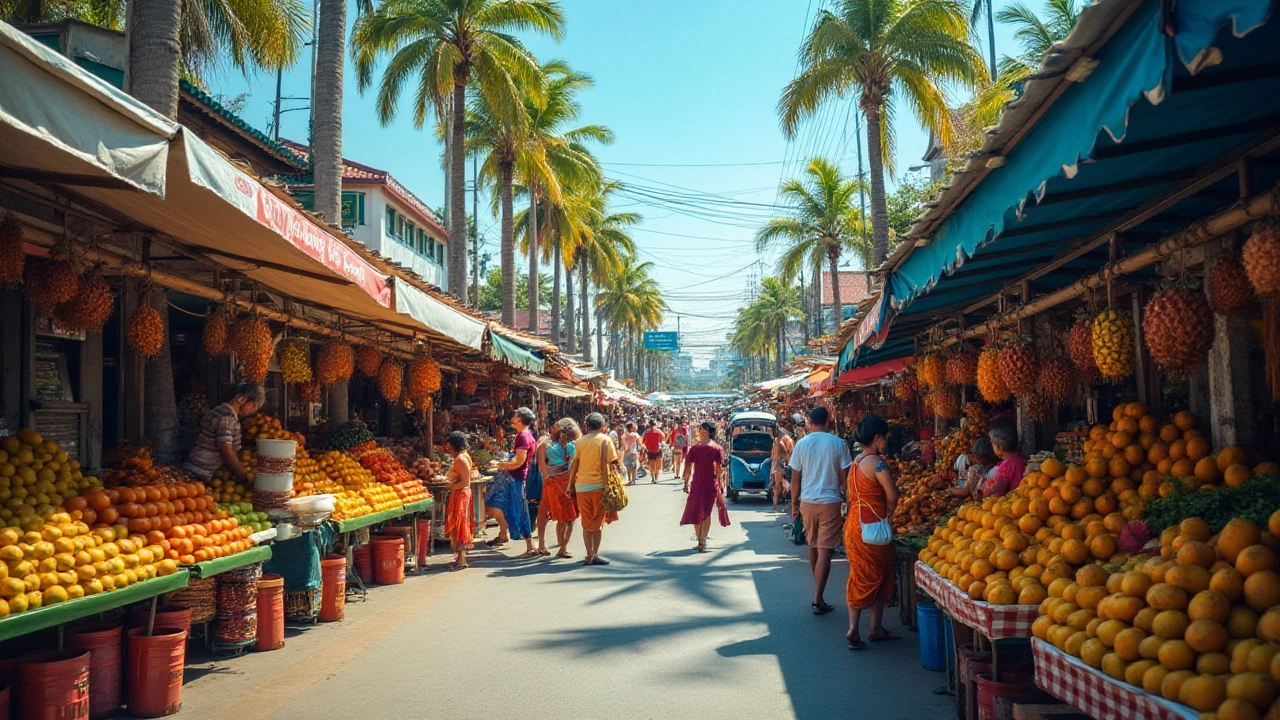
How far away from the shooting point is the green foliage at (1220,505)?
4266mm

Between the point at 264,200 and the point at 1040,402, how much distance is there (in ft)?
20.8

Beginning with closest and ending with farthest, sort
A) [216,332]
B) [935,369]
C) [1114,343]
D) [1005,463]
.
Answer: [1114,343], [1005,463], [216,332], [935,369]

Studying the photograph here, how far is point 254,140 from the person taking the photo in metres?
17.8

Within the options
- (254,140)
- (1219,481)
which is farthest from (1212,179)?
(254,140)

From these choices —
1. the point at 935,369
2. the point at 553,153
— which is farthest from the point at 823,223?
the point at 935,369

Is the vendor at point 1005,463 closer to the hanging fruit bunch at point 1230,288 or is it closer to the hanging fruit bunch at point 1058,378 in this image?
the hanging fruit bunch at point 1058,378

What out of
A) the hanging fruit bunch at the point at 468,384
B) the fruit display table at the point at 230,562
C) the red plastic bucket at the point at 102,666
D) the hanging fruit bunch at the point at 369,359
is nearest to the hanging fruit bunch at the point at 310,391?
the hanging fruit bunch at the point at 369,359

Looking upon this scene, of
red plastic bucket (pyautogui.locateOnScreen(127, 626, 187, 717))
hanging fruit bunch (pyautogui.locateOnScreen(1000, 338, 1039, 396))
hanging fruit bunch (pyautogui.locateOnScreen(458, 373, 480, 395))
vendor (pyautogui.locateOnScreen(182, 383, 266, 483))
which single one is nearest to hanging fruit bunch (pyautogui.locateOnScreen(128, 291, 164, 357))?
vendor (pyautogui.locateOnScreen(182, 383, 266, 483))

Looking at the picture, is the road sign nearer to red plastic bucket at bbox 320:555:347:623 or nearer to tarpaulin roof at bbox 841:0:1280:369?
red plastic bucket at bbox 320:555:347:623

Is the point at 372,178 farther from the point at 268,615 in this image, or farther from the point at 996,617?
the point at 996,617

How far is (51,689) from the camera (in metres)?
5.02

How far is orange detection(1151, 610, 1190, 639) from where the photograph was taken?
373 cm

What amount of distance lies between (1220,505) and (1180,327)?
96 centimetres

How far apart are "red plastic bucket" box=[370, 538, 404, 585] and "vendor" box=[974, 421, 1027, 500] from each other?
6.90 m
